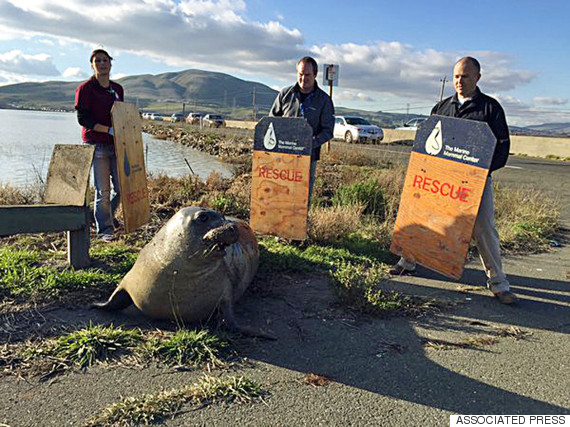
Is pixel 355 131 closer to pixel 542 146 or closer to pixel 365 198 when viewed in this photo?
pixel 542 146

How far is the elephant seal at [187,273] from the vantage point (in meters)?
3.44

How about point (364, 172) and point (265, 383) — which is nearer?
point (265, 383)

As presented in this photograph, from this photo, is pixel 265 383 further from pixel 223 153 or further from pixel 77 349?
pixel 223 153

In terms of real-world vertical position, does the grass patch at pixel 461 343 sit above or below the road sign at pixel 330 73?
below

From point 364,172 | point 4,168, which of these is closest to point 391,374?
point 364,172

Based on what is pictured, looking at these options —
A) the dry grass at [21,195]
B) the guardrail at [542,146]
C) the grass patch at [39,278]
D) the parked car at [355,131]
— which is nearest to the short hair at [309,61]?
the grass patch at [39,278]

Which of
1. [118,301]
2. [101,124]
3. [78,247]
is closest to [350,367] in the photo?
[118,301]

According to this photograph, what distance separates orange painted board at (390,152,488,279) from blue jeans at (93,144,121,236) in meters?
3.79

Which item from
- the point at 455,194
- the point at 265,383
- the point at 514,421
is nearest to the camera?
the point at 514,421

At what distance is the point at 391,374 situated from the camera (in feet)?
10.5

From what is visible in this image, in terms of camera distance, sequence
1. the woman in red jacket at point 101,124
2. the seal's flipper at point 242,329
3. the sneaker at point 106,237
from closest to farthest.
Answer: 1. the seal's flipper at point 242,329
2. the woman in red jacket at point 101,124
3. the sneaker at point 106,237

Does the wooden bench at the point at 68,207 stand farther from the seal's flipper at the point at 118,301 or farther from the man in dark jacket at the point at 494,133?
the man in dark jacket at the point at 494,133

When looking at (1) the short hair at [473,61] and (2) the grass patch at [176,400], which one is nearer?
(2) the grass patch at [176,400]

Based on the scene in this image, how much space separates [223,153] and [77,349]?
17633mm
